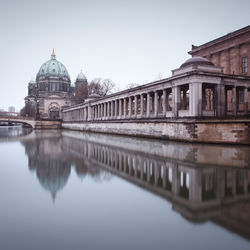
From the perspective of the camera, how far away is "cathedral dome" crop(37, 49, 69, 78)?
11900 centimetres

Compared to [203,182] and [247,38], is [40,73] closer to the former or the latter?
[247,38]

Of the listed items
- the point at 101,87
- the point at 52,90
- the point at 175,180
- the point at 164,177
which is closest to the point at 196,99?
the point at 164,177

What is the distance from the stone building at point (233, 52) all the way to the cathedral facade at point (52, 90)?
7759cm

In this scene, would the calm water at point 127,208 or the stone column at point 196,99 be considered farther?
the stone column at point 196,99

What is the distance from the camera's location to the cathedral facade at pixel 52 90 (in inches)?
4321

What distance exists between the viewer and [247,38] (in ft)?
107

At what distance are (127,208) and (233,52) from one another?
117ft

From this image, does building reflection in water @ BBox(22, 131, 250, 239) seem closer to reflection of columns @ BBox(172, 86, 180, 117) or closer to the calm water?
the calm water

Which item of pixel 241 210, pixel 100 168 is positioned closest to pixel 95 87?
pixel 100 168

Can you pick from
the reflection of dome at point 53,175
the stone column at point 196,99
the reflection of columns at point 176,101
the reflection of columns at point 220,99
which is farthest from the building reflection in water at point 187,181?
the reflection of columns at point 220,99

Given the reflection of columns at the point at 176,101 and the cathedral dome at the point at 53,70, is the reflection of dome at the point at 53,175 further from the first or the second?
the cathedral dome at the point at 53,70

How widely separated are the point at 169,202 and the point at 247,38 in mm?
33585

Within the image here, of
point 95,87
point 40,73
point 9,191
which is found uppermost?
point 40,73

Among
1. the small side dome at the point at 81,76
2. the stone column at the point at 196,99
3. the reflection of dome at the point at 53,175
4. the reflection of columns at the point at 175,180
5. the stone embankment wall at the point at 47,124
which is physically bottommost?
the reflection of dome at the point at 53,175
